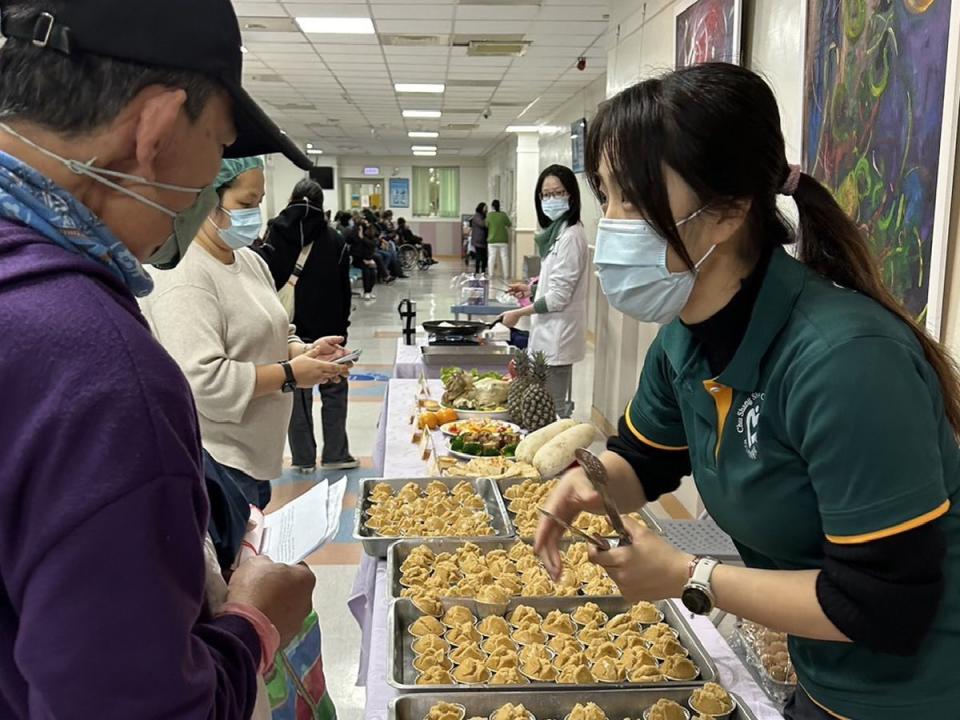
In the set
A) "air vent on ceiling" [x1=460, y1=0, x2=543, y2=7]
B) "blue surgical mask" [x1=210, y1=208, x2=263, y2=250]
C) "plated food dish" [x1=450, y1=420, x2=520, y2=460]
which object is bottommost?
"plated food dish" [x1=450, y1=420, x2=520, y2=460]

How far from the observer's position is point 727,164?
1.02m

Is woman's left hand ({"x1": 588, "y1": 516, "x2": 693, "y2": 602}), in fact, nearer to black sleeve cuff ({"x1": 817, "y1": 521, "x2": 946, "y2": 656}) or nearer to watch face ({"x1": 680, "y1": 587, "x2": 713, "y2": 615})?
watch face ({"x1": 680, "y1": 587, "x2": 713, "y2": 615})

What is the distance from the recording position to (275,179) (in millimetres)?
22203

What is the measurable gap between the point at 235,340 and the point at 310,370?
229mm

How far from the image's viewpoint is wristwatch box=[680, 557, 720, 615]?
103cm

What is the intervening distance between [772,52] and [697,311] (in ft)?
7.48

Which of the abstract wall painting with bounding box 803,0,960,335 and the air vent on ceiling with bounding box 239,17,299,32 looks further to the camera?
the air vent on ceiling with bounding box 239,17,299,32

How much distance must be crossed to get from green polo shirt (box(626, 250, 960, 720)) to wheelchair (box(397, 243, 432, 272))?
58.3 feet

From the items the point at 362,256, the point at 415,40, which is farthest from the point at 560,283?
A: the point at 362,256

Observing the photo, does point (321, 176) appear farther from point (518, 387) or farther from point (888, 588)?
point (888, 588)

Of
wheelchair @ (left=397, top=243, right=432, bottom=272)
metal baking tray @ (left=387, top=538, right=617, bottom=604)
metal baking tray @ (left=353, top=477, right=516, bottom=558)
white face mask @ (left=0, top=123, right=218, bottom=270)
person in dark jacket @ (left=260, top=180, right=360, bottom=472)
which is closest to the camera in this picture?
white face mask @ (left=0, top=123, right=218, bottom=270)

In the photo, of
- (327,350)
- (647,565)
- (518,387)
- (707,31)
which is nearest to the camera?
(647,565)

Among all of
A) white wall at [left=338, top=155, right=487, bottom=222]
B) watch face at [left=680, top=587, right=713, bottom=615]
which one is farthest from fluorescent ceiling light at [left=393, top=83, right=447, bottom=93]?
white wall at [left=338, top=155, right=487, bottom=222]

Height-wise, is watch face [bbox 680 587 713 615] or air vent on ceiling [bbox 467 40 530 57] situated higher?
air vent on ceiling [bbox 467 40 530 57]
